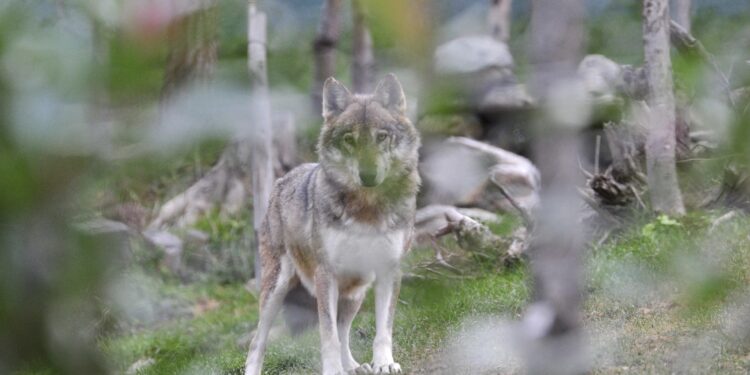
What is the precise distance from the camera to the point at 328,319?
252 inches

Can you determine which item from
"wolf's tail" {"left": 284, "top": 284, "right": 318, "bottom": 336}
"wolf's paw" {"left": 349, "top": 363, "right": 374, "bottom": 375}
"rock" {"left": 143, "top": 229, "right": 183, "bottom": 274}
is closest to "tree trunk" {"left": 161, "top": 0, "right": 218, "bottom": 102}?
"wolf's paw" {"left": 349, "top": 363, "right": 374, "bottom": 375}

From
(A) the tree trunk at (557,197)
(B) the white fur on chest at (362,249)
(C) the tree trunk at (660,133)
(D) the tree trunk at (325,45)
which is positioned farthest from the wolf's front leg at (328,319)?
(D) the tree trunk at (325,45)

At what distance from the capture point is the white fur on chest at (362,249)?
13.4 feet

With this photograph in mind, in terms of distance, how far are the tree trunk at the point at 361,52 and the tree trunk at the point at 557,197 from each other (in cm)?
20

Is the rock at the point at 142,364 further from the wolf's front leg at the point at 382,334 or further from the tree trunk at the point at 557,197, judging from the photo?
the wolf's front leg at the point at 382,334

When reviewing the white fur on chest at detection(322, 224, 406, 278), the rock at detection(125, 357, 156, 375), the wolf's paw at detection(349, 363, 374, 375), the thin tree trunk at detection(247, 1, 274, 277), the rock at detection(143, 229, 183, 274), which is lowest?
the rock at detection(143, 229, 183, 274)

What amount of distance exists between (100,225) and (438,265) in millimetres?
561

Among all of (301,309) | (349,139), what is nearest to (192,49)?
(349,139)

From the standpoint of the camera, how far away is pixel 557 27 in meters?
1.15

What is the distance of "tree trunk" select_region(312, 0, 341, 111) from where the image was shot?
3.41 ft

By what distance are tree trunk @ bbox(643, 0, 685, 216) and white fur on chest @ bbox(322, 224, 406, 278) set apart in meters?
1.17

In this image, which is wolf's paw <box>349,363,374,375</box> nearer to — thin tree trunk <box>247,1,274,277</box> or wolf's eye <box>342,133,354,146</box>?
wolf's eye <box>342,133,354,146</box>

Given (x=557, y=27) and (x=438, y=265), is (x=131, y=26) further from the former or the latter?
(x=438, y=265)

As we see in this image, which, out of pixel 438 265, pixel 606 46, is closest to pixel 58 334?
pixel 438 265
